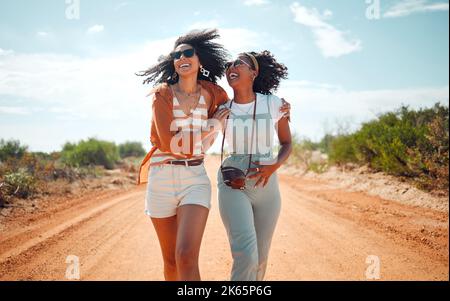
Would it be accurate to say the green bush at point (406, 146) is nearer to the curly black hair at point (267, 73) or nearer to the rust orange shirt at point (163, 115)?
the curly black hair at point (267, 73)

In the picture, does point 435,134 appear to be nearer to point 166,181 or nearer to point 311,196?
point 311,196

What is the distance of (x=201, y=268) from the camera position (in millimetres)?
4387

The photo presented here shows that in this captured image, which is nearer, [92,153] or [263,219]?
[263,219]

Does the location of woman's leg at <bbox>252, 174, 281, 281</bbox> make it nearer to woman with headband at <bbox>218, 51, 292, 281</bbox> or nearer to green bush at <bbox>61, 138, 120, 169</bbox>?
woman with headband at <bbox>218, 51, 292, 281</bbox>

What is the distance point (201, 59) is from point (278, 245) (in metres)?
3.08

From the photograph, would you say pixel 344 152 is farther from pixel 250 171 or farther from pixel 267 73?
pixel 250 171

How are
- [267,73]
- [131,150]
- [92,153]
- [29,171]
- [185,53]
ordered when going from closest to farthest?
[185,53]
[267,73]
[29,171]
[92,153]
[131,150]

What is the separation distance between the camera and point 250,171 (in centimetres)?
→ 290

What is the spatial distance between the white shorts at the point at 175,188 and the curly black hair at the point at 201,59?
97 centimetres

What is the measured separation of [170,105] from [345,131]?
51.4 feet

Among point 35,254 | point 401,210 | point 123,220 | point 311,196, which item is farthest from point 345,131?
point 35,254

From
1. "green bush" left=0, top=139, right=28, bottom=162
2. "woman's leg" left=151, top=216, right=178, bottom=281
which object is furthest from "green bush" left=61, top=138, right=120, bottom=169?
"woman's leg" left=151, top=216, right=178, bottom=281

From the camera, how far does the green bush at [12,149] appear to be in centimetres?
912

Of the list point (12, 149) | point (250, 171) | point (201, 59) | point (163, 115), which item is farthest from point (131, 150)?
point (250, 171)
